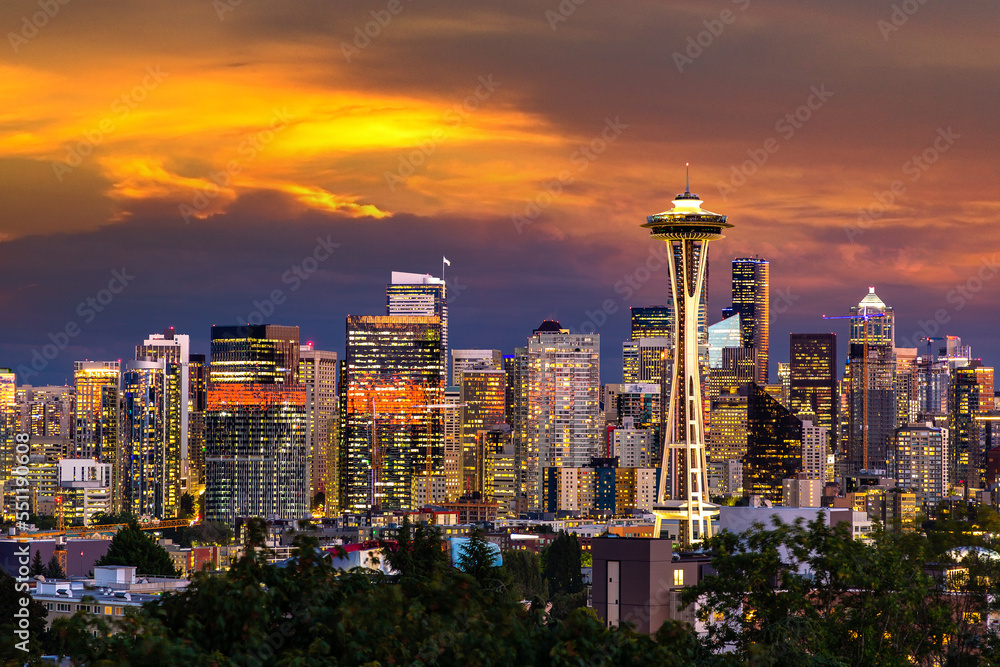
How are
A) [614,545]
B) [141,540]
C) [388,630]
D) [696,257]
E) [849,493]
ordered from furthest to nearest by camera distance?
1. [849,493]
2. [696,257]
3. [141,540]
4. [614,545]
5. [388,630]

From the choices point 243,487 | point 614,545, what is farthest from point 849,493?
point 614,545

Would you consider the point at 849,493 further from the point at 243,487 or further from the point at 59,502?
the point at 59,502

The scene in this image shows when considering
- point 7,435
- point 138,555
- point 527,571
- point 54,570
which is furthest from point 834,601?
point 7,435

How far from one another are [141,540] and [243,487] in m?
110

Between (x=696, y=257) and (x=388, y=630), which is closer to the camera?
(x=388, y=630)

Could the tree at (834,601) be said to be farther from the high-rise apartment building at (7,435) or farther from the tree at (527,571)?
the high-rise apartment building at (7,435)

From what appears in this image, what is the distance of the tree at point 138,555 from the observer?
85562 mm

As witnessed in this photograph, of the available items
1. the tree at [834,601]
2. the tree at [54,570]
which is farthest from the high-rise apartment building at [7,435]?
the tree at [834,601]

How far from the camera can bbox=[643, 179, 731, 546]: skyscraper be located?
11431cm

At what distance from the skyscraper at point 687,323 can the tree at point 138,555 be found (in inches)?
1589

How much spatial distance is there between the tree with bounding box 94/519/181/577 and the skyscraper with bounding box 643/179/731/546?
40.4m

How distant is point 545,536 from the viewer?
14575 cm

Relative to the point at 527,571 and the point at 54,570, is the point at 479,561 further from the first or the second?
the point at 527,571

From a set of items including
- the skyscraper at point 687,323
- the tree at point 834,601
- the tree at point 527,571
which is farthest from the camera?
the skyscraper at point 687,323
